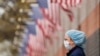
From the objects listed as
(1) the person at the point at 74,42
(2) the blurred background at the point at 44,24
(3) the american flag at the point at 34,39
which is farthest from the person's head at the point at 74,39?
(3) the american flag at the point at 34,39

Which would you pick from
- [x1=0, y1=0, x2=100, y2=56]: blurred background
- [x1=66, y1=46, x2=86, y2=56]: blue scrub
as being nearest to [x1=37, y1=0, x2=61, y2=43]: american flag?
[x1=0, y1=0, x2=100, y2=56]: blurred background

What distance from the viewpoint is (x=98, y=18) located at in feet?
21.0

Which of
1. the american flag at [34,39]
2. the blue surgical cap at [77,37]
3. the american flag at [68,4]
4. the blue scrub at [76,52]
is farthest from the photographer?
the american flag at [34,39]

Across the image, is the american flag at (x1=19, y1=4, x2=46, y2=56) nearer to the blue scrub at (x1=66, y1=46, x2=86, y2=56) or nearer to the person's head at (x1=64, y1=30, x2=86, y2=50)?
the person's head at (x1=64, y1=30, x2=86, y2=50)

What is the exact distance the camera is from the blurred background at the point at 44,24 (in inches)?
254

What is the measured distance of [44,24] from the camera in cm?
659

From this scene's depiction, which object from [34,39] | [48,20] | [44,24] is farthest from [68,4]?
[34,39]

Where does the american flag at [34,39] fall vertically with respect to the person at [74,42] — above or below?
below

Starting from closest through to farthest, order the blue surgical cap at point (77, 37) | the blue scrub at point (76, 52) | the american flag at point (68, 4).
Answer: the blue scrub at point (76, 52) → the blue surgical cap at point (77, 37) → the american flag at point (68, 4)

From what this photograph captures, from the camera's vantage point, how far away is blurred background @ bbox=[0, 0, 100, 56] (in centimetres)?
645

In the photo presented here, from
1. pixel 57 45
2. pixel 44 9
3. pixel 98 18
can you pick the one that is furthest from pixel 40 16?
pixel 98 18

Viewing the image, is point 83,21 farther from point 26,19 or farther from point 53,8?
point 26,19

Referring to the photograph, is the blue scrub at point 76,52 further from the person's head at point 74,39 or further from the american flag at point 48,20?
the american flag at point 48,20

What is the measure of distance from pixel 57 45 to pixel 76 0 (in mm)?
925
